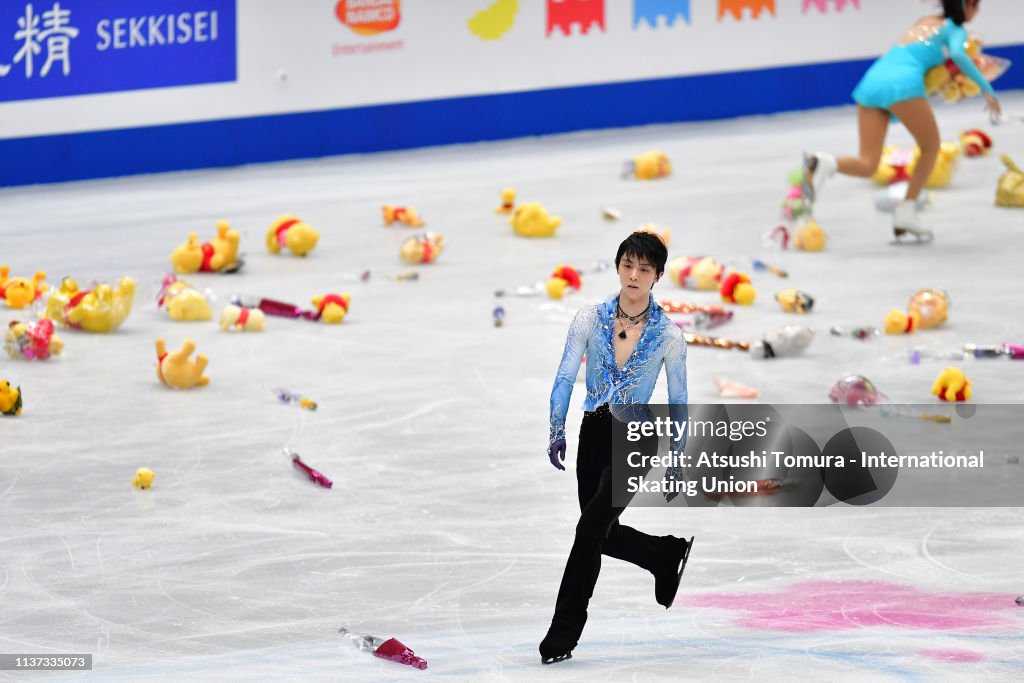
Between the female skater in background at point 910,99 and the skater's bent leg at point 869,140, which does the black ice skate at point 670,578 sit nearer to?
the female skater in background at point 910,99

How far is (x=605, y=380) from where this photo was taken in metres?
4.08

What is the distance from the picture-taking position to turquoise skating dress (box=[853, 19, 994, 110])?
9648 mm

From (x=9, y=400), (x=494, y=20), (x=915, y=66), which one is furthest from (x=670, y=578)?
(x=494, y=20)

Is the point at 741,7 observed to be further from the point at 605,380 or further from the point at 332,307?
the point at 605,380

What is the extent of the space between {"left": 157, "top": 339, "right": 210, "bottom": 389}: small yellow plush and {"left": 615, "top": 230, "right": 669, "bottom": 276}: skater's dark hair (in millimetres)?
3550

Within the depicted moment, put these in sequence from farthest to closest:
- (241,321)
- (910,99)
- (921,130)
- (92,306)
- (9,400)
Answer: (921,130) < (910,99) < (241,321) < (92,306) < (9,400)

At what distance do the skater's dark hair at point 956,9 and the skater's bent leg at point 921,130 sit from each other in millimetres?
489

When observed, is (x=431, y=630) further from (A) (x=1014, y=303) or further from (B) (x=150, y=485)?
(A) (x=1014, y=303)

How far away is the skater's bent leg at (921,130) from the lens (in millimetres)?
9766

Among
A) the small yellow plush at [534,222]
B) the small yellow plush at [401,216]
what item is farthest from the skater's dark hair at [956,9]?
the small yellow plush at [401,216]

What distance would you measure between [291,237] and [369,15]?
3.44 metres

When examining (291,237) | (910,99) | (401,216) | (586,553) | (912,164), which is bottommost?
(586,553)

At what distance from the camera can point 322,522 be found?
221 inches

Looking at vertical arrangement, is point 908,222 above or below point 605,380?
above
